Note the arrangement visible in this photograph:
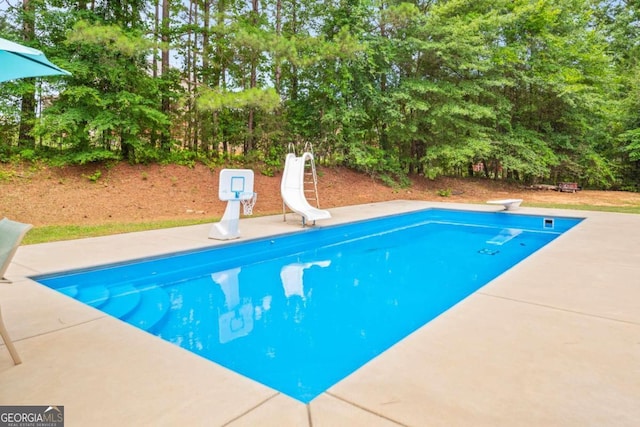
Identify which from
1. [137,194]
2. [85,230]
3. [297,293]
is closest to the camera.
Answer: [297,293]

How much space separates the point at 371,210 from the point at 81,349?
745cm

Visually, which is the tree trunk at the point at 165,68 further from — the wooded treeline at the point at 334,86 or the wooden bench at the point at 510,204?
the wooden bench at the point at 510,204

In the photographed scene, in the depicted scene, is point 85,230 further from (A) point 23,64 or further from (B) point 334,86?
(B) point 334,86

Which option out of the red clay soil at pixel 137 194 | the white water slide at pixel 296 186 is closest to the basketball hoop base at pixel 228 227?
the white water slide at pixel 296 186

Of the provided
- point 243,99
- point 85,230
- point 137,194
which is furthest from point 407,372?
point 137,194

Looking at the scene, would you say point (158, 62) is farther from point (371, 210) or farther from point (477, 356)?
point (477, 356)

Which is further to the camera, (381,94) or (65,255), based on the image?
A: (381,94)

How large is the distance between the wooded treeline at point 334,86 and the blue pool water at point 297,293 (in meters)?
4.31

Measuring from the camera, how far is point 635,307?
2822mm

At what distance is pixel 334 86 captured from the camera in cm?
1162

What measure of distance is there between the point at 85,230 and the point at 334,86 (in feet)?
26.8

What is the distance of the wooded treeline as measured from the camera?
8.35 meters

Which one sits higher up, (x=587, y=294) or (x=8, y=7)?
(x=8, y=7)

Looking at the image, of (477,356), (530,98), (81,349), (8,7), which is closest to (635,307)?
(477,356)
